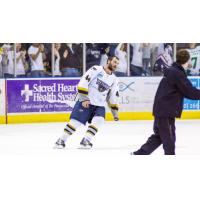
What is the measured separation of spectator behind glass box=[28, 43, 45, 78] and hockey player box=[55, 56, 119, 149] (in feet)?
15.3

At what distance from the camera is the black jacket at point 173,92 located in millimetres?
6312

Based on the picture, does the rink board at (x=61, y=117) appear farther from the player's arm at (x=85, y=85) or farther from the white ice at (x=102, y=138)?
the player's arm at (x=85, y=85)

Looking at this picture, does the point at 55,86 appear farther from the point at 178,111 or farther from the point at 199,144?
the point at 178,111

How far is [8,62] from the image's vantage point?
508 inches

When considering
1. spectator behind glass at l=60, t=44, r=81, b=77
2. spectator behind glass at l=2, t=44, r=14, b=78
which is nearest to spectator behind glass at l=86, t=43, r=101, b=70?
spectator behind glass at l=60, t=44, r=81, b=77

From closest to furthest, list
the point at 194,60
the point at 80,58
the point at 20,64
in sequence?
1. the point at 20,64
2. the point at 80,58
3. the point at 194,60

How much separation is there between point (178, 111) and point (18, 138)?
12.3 feet

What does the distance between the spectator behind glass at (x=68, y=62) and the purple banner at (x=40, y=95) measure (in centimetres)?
74

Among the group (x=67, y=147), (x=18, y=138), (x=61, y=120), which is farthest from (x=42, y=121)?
(x=67, y=147)

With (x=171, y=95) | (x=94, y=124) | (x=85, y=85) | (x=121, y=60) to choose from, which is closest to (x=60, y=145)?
(x=94, y=124)

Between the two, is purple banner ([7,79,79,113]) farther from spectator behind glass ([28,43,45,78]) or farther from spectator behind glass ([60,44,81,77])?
spectator behind glass ([60,44,81,77])

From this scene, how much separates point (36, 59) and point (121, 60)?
5.24 feet

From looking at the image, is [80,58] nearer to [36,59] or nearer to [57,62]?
[57,62]

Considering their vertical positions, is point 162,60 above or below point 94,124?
above
